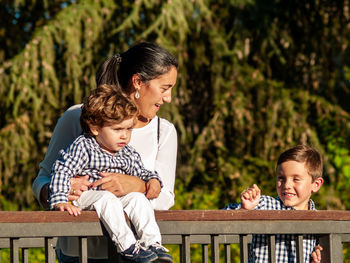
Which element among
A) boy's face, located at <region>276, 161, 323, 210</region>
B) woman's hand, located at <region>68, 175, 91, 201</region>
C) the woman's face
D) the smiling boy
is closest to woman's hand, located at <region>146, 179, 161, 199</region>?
woman's hand, located at <region>68, 175, 91, 201</region>

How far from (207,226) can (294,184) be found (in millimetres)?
1019

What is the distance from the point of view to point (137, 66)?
3.55 m

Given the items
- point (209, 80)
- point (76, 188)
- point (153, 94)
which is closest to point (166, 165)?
point (153, 94)

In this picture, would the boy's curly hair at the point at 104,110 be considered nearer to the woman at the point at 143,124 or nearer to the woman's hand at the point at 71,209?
the woman at the point at 143,124

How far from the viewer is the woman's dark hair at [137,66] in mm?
3496

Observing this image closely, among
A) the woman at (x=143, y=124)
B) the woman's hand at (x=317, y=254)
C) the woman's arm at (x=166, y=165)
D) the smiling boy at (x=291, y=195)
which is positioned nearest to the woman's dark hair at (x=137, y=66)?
the woman at (x=143, y=124)

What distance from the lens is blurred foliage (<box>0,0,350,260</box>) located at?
25.2 feet

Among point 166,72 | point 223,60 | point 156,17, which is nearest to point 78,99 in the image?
point 156,17

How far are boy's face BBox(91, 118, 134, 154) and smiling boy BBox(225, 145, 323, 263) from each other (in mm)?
794

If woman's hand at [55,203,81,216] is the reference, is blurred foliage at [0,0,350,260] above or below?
above

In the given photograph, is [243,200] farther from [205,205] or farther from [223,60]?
[223,60]

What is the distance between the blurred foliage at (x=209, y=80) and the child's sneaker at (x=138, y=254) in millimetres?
4927

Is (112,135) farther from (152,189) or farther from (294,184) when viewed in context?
(294,184)

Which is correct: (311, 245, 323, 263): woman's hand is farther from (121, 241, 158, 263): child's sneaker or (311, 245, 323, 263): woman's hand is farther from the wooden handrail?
(121, 241, 158, 263): child's sneaker
